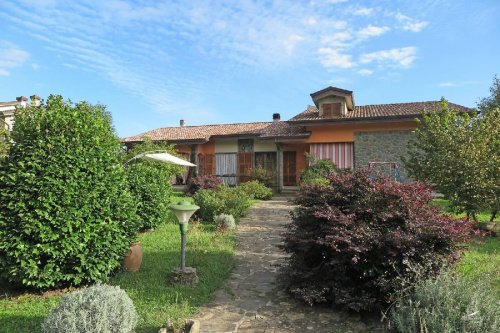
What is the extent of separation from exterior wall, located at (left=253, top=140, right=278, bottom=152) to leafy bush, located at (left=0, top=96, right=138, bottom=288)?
1535 cm

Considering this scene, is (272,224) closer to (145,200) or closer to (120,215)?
(145,200)

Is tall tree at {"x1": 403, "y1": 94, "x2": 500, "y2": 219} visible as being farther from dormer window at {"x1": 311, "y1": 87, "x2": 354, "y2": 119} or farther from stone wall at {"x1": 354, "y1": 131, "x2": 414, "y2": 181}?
dormer window at {"x1": 311, "y1": 87, "x2": 354, "y2": 119}

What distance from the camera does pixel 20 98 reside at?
24.9m

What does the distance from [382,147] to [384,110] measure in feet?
8.56

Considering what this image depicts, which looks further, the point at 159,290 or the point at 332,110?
the point at 332,110

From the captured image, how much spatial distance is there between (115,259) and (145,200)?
11.9ft

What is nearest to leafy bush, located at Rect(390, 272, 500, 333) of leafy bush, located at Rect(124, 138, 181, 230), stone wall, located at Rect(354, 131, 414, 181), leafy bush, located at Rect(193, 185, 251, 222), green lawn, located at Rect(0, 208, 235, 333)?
green lawn, located at Rect(0, 208, 235, 333)

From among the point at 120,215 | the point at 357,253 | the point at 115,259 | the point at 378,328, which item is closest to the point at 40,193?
the point at 120,215

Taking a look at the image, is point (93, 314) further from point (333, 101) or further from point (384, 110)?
point (384, 110)

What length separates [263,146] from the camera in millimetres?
21016

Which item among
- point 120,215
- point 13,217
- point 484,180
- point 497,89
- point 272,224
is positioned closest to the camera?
point 13,217

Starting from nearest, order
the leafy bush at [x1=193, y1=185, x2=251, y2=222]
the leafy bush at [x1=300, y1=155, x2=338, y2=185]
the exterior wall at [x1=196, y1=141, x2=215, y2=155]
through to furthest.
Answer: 1. the leafy bush at [x1=193, y1=185, x2=251, y2=222]
2. the leafy bush at [x1=300, y1=155, x2=338, y2=185]
3. the exterior wall at [x1=196, y1=141, x2=215, y2=155]

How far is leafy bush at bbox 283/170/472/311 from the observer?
176 inches

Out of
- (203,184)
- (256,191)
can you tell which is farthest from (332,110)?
(203,184)
